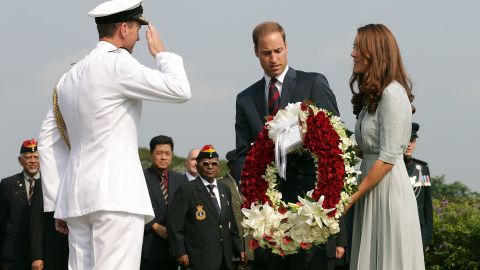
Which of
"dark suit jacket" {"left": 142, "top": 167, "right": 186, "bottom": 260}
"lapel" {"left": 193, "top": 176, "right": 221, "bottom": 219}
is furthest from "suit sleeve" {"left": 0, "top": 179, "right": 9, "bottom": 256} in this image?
"lapel" {"left": 193, "top": 176, "right": 221, "bottom": 219}

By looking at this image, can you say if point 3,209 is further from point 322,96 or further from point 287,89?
point 322,96

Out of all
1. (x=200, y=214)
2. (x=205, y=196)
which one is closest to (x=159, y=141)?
(x=205, y=196)

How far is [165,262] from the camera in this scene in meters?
12.1

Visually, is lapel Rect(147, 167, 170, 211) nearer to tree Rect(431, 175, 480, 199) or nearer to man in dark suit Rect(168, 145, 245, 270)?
man in dark suit Rect(168, 145, 245, 270)

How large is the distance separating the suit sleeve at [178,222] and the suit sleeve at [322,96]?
4.28 metres

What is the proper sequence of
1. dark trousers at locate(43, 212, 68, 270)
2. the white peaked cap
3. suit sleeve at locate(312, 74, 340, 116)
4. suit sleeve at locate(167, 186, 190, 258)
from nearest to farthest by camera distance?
the white peaked cap < suit sleeve at locate(312, 74, 340, 116) < suit sleeve at locate(167, 186, 190, 258) < dark trousers at locate(43, 212, 68, 270)

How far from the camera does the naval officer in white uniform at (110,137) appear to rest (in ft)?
22.1

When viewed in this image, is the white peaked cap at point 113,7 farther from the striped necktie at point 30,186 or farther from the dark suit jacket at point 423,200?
the striped necktie at point 30,186

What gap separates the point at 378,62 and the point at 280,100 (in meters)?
0.93

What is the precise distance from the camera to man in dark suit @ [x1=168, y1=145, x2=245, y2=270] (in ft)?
38.6

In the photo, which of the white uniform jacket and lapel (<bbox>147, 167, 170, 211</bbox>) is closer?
the white uniform jacket

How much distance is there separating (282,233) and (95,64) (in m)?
1.87

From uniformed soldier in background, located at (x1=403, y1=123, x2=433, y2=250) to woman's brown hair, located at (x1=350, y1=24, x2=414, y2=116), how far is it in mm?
4527

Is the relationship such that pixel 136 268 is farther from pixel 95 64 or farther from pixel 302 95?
pixel 302 95
